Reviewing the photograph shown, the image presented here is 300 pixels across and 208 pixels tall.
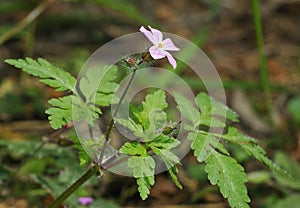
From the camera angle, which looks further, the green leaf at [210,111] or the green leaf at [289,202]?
the green leaf at [289,202]

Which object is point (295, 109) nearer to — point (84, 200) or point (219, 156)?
point (84, 200)

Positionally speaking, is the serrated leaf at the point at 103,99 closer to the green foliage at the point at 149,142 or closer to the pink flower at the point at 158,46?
the green foliage at the point at 149,142

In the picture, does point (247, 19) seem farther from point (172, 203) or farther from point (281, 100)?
point (172, 203)

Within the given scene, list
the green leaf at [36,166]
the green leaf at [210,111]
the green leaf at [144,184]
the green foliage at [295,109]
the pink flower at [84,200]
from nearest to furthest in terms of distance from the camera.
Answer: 1. the green leaf at [144,184]
2. the green leaf at [210,111]
3. the pink flower at [84,200]
4. the green leaf at [36,166]
5. the green foliage at [295,109]

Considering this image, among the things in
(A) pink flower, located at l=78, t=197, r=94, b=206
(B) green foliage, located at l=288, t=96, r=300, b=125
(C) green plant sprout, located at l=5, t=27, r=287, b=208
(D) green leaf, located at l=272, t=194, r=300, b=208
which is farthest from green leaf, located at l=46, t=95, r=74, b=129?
(B) green foliage, located at l=288, t=96, r=300, b=125

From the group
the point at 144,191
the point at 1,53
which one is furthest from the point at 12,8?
the point at 144,191

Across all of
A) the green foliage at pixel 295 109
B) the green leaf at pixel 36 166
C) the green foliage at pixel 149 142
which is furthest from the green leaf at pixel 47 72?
the green foliage at pixel 295 109
